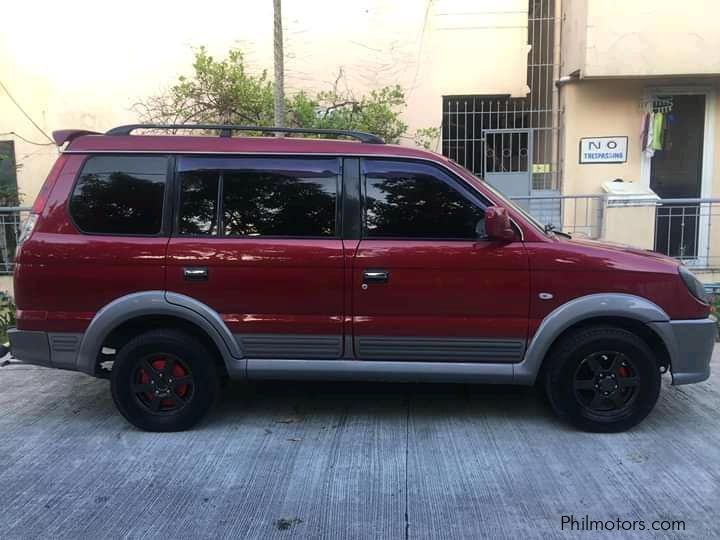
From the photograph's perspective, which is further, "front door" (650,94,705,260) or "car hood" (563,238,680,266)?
"front door" (650,94,705,260)

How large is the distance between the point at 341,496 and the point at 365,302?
1.23m

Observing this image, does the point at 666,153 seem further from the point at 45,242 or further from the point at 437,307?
the point at 45,242

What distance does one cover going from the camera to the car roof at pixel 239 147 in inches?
169

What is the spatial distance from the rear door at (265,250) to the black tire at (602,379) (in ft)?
4.87

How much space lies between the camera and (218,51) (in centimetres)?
1013

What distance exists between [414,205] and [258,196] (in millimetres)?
1041

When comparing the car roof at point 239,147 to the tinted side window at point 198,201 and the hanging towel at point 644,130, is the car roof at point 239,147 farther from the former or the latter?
the hanging towel at point 644,130

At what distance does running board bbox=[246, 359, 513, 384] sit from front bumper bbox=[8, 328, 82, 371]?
1185 mm

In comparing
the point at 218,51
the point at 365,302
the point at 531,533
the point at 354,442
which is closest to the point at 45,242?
the point at 365,302

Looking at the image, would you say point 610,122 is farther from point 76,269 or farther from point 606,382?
point 76,269

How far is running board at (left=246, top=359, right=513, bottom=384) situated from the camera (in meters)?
4.25

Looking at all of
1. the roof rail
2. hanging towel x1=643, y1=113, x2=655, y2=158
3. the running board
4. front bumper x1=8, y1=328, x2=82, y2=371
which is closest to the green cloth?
hanging towel x1=643, y1=113, x2=655, y2=158

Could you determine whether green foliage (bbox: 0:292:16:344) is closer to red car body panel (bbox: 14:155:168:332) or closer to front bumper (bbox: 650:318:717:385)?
red car body panel (bbox: 14:155:168:332)

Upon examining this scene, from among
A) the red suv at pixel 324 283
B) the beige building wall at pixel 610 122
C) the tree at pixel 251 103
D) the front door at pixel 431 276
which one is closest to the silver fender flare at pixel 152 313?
the red suv at pixel 324 283
